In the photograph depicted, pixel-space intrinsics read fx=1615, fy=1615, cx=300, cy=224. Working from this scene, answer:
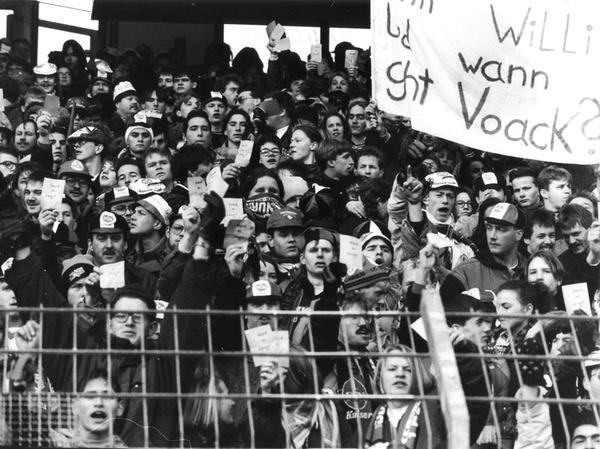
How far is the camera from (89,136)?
13.0m

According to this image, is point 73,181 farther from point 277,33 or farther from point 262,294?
point 277,33

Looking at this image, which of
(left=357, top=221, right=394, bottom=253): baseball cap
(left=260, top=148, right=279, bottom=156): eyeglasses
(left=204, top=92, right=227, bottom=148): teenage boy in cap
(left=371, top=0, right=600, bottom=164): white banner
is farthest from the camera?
(left=204, top=92, right=227, bottom=148): teenage boy in cap

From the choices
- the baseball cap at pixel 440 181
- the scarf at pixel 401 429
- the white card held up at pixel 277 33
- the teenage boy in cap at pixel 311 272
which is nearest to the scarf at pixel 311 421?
the scarf at pixel 401 429

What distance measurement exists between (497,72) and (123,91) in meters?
5.97

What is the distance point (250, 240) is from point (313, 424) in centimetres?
263

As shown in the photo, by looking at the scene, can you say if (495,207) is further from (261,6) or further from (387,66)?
(261,6)

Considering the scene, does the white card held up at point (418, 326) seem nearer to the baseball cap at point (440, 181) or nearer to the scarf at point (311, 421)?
the scarf at point (311, 421)

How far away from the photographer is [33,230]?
10.8 m

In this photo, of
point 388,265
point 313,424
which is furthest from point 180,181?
point 313,424

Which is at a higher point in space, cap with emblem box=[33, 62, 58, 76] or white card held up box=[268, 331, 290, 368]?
cap with emblem box=[33, 62, 58, 76]

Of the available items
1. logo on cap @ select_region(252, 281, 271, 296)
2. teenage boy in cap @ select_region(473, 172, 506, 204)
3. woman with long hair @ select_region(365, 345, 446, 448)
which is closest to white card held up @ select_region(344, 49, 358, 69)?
teenage boy in cap @ select_region(473, 172, 506, 204)

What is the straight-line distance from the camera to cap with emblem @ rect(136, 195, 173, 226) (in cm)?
1093

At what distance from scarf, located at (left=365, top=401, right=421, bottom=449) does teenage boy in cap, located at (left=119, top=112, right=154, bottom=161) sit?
5.40 metres

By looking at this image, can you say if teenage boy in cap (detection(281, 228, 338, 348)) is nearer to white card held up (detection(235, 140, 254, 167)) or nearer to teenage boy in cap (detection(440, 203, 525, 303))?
teenage boy in cap (detection(440, 203, 525, 303))
